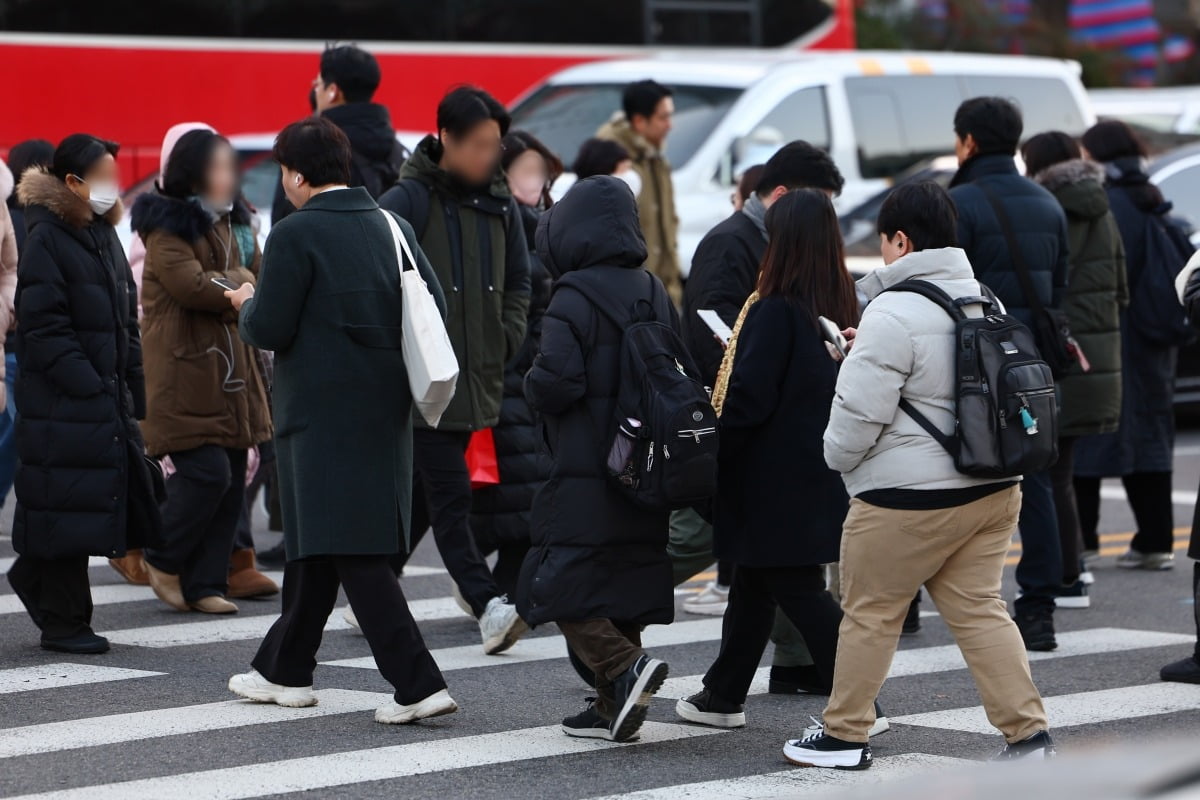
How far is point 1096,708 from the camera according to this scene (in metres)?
6.46

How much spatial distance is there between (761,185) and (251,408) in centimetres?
236

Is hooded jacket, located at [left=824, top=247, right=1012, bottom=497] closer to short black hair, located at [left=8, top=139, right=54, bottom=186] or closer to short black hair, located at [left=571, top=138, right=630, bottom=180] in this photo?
short black hair, located at [left=571, top=138, right=630, bottom=180]

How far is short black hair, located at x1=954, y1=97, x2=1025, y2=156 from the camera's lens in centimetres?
744

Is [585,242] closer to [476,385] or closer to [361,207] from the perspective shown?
[361,207]

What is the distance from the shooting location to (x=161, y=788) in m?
5.22

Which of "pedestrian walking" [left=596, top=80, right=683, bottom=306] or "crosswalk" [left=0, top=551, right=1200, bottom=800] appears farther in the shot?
"pedestrian walking" [left=596, top=80, right=683, bottom=306]

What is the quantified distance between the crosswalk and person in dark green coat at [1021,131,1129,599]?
24.6 inches

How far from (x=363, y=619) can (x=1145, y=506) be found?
498 centimetres

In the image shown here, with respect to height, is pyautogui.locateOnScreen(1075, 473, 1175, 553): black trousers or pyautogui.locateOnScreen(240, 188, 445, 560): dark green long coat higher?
pyautogui.locateOnScreen(240, 188, 445, 560): dark green long coat

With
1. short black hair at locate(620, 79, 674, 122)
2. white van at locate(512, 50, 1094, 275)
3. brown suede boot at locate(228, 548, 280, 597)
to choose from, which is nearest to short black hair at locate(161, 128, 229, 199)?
brown suede boot at locate(228, 548, 280, 597)

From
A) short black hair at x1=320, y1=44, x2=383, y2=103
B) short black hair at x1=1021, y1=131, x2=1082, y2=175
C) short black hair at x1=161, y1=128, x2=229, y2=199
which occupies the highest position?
short black hair at x1=320, y1=44, x2=383, y2=103

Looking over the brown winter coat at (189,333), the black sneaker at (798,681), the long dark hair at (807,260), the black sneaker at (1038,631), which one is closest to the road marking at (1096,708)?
the black sneaker at (798,681)

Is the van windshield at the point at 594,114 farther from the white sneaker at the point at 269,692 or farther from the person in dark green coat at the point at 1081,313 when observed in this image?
the white sneaker at the point at 269,692

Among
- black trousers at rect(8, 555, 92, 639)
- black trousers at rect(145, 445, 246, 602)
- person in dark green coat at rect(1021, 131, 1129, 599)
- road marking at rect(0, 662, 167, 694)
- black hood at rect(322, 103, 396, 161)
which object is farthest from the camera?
black hood at rect(322, 103, 396, 161)
